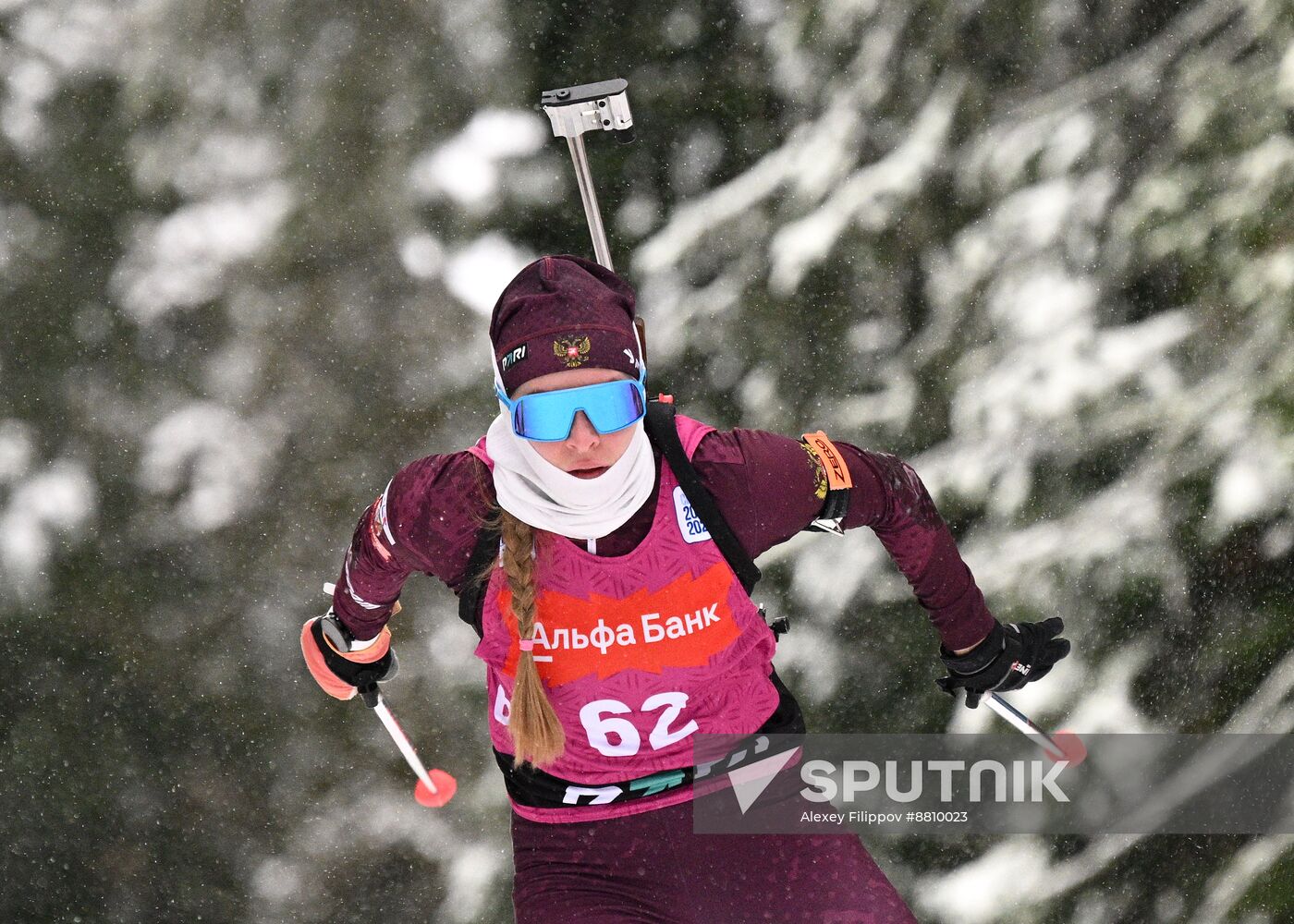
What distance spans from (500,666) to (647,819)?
0.39m

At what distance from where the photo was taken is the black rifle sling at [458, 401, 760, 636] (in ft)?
6.92

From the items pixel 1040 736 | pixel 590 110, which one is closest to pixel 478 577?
pixel 590 110

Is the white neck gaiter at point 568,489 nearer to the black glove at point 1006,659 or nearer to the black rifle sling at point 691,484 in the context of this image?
the black rifle sling at point 691,484

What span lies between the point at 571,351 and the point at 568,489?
0.23m

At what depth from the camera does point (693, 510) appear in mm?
2123

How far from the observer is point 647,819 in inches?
89.8

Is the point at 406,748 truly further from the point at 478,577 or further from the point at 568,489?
the point at 568,489

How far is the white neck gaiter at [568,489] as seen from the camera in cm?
201

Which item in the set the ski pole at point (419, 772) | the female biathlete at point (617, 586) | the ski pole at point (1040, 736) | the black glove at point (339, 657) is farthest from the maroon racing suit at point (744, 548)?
the ski pole at point (1040, 736)

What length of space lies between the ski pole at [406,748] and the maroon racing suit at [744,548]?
0.25m

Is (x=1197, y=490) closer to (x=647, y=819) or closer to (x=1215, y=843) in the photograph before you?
(x=1215, y=843)

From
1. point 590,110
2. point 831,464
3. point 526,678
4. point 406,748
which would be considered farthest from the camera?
point 406,748

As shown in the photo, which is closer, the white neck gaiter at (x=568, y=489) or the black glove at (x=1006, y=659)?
the white neck gaiter at (x=568, y=489)

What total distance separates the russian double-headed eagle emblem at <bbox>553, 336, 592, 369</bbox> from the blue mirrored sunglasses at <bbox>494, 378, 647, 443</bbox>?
0.14 ft
